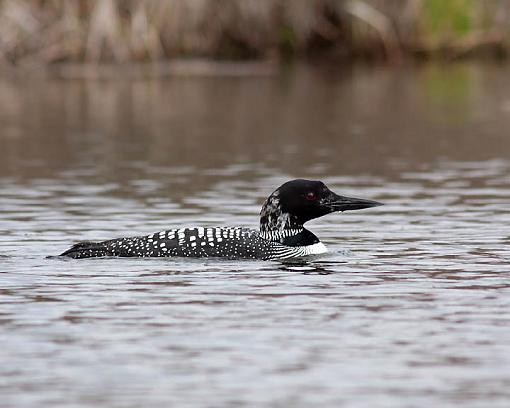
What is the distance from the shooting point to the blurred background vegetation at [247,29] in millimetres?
27609

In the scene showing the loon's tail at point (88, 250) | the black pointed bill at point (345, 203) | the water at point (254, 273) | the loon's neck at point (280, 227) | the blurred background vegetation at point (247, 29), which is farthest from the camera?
the blurred background vegetation at point (247, 29)

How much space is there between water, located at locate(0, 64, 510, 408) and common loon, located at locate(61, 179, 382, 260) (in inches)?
4.5

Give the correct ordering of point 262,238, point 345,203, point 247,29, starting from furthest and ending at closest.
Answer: point 247,29 < point 345,203 < point 262,238

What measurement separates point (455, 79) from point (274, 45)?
15.7 feet

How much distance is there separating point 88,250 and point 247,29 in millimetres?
21379

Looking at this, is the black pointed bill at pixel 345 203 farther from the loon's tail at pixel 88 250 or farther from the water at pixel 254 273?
the loon's tail at pixel 88 250

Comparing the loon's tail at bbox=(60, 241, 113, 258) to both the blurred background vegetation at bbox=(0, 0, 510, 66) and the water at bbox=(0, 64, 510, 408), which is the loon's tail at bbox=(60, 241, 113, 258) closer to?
the water at bbox=(0, 64, 510, 408)

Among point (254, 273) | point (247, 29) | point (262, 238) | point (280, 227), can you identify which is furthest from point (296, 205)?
point (247, 29)

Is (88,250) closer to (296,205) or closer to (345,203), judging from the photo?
(296,205)

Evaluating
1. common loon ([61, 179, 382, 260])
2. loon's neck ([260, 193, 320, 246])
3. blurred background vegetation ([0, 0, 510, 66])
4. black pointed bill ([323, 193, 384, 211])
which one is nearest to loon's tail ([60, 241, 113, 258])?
common loon ([61, 179, 382, 260])

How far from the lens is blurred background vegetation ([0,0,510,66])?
27609 millimetres

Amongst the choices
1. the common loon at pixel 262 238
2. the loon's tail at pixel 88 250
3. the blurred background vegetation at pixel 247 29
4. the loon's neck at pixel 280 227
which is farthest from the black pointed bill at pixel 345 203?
the blurred background vegetation at pixel 247 29

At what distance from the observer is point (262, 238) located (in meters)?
9.27

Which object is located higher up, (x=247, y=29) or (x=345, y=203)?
(x=247, y=29)
